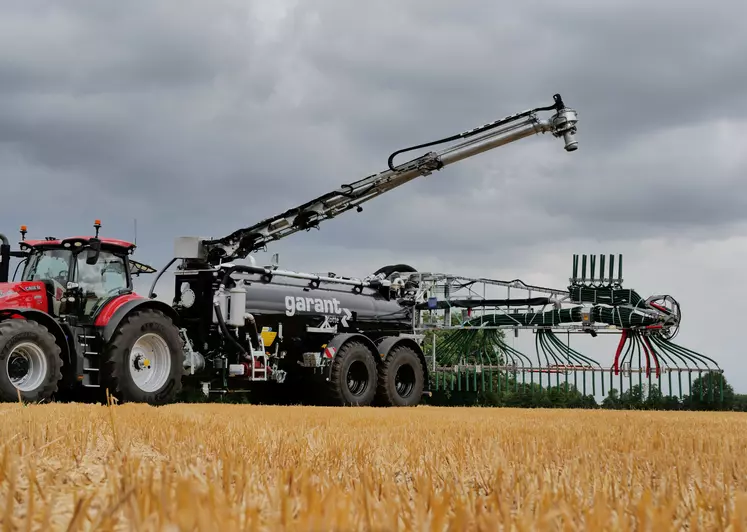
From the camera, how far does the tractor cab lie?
987 cm

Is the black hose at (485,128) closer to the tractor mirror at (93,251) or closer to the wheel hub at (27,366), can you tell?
the tractor mirror at (93,251)

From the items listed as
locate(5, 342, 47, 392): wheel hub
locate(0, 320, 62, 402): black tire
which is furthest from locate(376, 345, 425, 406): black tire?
locate(5, 342, 47, 392): wheel hub

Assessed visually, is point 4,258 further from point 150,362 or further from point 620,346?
point 620,346

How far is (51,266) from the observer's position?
32.9 ft

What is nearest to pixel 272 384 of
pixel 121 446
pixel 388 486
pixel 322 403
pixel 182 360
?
pixel 322 403

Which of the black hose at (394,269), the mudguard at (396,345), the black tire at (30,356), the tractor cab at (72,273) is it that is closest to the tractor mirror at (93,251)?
the tractor cab at (72,273)

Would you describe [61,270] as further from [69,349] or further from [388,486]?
[388,486]

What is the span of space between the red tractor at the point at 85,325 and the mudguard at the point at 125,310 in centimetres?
1

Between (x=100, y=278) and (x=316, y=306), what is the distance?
427cm

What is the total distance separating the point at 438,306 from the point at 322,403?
Result: 13.5ft

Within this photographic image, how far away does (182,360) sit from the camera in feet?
34.3

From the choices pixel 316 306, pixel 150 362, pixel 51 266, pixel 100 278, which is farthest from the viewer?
pixel 316 306

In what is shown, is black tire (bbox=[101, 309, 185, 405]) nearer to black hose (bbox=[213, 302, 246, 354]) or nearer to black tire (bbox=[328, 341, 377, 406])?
black hose (bbox=[213, 302, 246, 354])

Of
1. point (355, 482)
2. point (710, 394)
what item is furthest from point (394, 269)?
point (355, 482)
